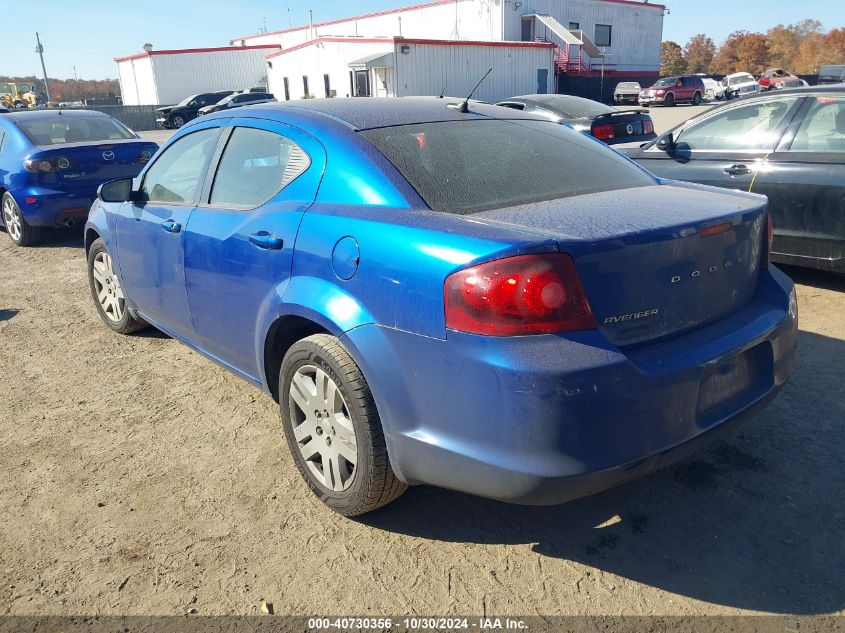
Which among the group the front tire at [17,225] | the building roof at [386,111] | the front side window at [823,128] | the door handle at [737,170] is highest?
the building roof at [386,111]

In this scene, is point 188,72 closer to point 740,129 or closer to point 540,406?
point 740,129

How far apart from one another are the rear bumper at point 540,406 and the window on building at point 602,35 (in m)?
46.3

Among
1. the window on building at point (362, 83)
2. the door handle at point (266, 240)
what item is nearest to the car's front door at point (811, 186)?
the door handle at point (266, 240)

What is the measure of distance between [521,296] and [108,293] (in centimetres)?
383

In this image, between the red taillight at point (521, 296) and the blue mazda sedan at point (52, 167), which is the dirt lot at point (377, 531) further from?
the blue mazda sedan at point (52, 167)

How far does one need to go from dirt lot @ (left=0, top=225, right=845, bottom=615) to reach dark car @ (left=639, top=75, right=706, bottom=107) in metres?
36.8

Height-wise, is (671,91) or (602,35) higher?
(602,35)

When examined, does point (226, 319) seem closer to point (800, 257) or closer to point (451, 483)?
point (451, 483)

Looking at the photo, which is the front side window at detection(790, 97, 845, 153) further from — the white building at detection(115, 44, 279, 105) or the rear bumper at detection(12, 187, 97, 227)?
the white building at detection(115, 44, 279, 105)

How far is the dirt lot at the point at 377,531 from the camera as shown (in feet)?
7.76

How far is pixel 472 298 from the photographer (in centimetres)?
212

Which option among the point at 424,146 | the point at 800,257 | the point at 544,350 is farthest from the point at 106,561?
the point at 800,257

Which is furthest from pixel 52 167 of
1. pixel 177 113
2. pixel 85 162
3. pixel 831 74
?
pixel 831 74

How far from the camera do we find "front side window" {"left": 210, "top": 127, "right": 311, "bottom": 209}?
3.02 m
